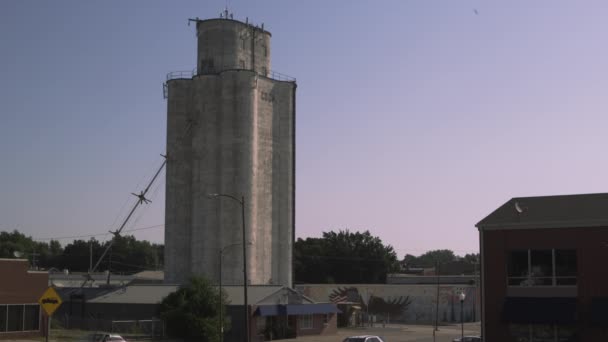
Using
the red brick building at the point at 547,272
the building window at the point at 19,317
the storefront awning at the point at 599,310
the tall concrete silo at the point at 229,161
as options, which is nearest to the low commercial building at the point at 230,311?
the building window at the point at 19,317

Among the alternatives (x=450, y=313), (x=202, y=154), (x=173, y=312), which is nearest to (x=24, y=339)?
(x=173, y=312)

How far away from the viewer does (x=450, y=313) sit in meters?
95.7

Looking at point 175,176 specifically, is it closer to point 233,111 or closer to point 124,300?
point 233,111

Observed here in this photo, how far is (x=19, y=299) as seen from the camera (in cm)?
5325

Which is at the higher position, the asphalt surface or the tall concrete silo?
the tall concrete silo

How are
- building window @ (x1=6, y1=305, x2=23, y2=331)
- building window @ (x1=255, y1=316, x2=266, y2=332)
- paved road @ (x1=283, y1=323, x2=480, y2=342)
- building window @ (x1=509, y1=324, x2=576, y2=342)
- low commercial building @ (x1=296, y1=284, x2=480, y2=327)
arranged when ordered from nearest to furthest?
1. building window @ (x1=509, y1=324, x2=576, y2=342)
2. building window @ (x1=6, y1=305, x2=23, y2=331)
3. building window @ (x1=255, y1=316, x2=266, y2=332)
4. paved road @ (x1=283, y1=323, x2=480, y2=342)
5. low commercial building @ (x1=296, y1=284, x2=480, y2=327)

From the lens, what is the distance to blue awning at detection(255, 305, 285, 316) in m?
62.9

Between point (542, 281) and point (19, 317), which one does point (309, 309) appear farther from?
point (542, 281)

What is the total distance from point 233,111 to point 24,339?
43905 mm

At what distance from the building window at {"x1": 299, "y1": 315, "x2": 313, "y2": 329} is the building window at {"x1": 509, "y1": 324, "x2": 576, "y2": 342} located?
29527mm

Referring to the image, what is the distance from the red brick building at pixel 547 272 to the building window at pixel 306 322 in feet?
91.7

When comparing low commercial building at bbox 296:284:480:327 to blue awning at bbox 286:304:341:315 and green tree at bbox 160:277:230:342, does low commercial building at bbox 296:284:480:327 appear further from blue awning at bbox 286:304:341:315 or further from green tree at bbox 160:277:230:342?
green tree at bbox 160:277:230:342

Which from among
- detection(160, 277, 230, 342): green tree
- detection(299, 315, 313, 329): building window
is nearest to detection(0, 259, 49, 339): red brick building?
detection(160, 277, 230, 342): green tree

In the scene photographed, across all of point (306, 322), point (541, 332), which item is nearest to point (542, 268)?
point (541, 332)
